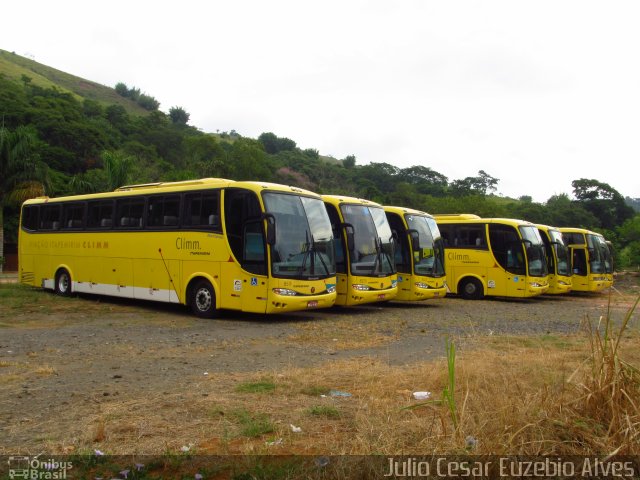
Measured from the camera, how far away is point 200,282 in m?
14.3

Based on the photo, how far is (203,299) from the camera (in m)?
14.3

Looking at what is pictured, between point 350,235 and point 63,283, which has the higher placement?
point 350,235

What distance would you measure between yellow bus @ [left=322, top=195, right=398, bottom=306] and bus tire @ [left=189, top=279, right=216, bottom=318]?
3.34m

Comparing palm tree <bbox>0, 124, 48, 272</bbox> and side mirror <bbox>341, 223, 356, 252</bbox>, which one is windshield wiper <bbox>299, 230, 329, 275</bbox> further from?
palm tree <bbox>0, 124, 48, 272</bbox>

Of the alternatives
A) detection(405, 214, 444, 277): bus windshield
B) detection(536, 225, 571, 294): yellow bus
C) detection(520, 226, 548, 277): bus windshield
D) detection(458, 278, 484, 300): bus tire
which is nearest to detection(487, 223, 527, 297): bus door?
detection(520, 226, 548, 277): bus windshield

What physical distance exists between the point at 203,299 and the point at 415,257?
21.9 feet

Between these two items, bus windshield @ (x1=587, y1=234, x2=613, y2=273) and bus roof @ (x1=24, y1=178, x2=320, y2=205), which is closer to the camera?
bus roof @ (x1=24, y1=178, x2=320, y2=205)

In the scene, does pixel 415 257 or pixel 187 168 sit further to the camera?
pixel 187 168

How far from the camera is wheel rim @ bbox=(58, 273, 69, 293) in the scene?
18.7 meters

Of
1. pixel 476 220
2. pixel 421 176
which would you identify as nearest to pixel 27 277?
pixel 476 220

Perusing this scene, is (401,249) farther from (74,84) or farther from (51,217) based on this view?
(74,84)

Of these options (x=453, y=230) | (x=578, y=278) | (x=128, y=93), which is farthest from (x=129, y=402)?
(x=128, y=93)

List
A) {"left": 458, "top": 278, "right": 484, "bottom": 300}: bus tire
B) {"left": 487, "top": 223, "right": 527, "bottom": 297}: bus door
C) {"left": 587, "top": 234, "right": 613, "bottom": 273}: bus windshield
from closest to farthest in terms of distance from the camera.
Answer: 1. {"left": 487, "top": 223, "right": 527, "bottom": 297}: bus door
2. {"left": 458, "top": 278, "right": 484, "bottom": 300}: bus tire
3. {"left": 587, "top": 234, "right": 613, "bottom": 273}: bus windshield

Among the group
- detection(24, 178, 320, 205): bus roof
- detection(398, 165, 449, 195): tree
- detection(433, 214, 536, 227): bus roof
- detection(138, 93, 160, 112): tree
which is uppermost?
detection(138, 93, 160, 112): tree
